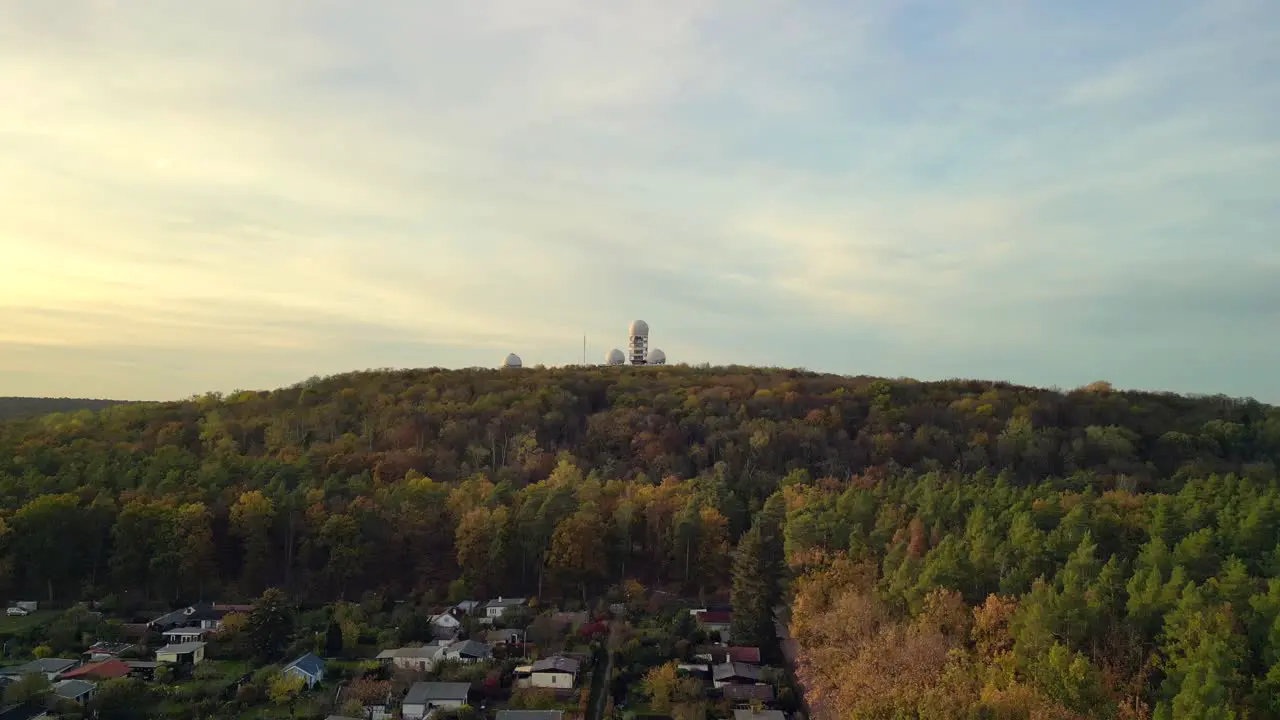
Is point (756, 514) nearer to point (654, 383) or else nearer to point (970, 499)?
point (970, 499)

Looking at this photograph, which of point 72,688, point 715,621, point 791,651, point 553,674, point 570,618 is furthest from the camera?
point 715,621

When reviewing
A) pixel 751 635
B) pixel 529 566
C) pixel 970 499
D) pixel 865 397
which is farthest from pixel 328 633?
pixel 865 397

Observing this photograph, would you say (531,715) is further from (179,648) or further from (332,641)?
(179,648)

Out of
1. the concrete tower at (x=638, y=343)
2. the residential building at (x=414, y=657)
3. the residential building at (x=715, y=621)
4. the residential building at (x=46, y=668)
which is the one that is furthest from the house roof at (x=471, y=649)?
the concrete tower at (x=638, y=343)

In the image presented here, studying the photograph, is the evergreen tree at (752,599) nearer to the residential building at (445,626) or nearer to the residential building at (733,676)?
the residential building at (733,676)

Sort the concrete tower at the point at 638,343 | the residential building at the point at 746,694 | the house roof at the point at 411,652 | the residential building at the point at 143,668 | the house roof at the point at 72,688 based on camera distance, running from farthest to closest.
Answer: the concrete tower at the point at 638,343, the house roof at the point at 411,652, the residential building at the point at 143,668, the residential building at the point at 746,694, the house roof at the point at 72,688

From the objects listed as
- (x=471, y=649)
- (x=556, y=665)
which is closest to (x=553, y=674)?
(x=556, y=665)
